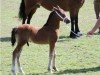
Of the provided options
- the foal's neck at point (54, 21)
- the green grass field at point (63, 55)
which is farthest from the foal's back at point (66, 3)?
the foal's neck at point (54, 21)

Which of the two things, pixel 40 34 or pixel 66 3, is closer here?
pixel 40 34

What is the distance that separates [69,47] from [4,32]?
3904 mm

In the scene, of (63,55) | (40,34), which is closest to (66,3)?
(63,55)

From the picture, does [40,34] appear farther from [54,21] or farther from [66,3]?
[66,3]

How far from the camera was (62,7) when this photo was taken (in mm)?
14547

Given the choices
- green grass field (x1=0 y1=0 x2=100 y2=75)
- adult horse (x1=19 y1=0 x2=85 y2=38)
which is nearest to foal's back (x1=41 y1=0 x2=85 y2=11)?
adult horse (x1=19 y1=0 x2=85 y2=38)

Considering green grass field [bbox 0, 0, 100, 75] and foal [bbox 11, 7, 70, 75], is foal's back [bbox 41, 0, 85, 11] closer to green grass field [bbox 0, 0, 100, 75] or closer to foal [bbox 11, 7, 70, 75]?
green grass field [bbox 0, 0, 100, 75]

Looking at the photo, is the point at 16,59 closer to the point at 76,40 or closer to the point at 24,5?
the point at 76,40

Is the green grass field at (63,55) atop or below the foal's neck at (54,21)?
below

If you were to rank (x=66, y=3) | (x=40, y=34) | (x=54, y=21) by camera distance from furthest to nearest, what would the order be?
(x=66, y=3) → (x=54, y=21) → (x=40, y=34)

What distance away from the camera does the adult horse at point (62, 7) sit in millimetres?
14289

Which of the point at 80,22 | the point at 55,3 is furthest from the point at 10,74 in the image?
the point at 80,22

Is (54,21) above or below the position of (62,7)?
below

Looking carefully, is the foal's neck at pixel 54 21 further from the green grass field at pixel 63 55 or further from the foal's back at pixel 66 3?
the foal's back at pixel 66 3
